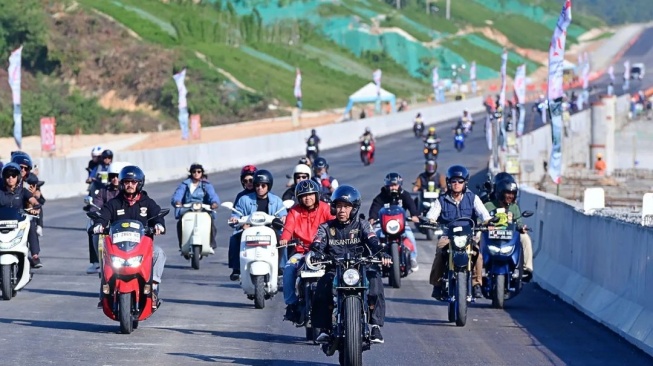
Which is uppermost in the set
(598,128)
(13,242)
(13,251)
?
(598,128)

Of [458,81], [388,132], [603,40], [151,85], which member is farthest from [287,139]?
[603,40]

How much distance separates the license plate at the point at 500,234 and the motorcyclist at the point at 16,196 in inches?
225

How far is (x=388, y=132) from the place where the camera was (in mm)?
79062

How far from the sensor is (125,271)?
531 inches

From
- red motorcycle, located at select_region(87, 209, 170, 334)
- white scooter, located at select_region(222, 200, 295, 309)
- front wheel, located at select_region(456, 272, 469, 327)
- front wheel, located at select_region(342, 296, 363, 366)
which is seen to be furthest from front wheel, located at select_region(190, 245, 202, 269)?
front wheel, located at select_region(342, 296, 363, 366)

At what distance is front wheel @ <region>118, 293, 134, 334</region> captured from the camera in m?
13.5

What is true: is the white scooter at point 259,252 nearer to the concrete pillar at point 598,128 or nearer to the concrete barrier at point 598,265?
the concrete barrier at point 598,265

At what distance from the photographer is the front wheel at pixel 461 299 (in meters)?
14.9

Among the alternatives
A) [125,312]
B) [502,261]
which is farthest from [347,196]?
[502,261]

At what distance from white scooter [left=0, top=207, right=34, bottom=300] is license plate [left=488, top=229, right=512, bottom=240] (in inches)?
218

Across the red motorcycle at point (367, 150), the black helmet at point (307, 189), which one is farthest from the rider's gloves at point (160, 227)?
the red motorcycle at point (367, 150)

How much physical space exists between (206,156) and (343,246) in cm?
3862

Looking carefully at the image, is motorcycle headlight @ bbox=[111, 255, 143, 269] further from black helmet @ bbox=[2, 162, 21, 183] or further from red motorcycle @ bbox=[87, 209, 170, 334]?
black helmet @ bbox=[2, 162, 21, 183]

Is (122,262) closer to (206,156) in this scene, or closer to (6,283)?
(6,283)
